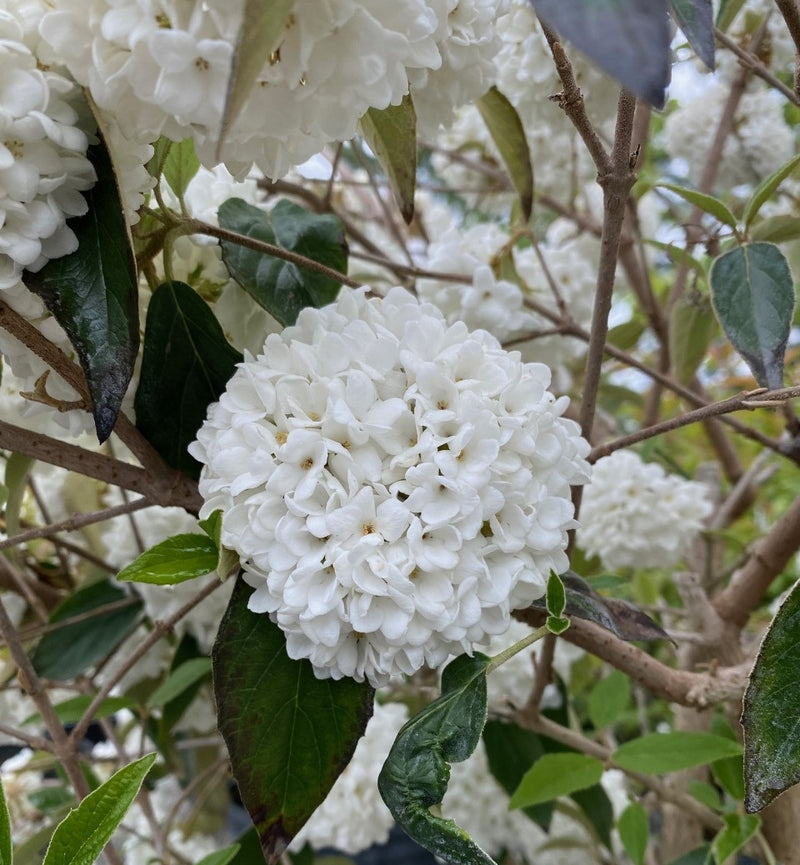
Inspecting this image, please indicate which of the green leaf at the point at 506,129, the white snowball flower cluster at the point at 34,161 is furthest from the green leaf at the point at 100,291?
the green leaf at the point at 506,129

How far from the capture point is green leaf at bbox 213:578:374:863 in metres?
0.44

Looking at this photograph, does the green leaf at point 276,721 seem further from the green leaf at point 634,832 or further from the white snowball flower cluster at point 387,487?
the green leaf at point 634,832

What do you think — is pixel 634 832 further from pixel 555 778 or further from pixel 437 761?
pixel 437 761

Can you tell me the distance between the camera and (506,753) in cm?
81

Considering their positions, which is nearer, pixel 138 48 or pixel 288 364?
pixel 138 48

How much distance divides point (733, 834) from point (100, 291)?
23.2 inches

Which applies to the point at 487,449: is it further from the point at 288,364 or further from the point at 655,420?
the point at 655,420

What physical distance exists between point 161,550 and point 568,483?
21cm

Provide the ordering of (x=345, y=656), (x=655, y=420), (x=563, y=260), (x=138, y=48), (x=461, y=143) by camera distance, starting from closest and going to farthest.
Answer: (x=138, y=48) < (x=345, y=656) < (x=563, y=260) < (x=655, y=420) < (x=461, y=143)

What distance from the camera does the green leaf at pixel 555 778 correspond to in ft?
2.14

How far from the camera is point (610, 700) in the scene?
77 cm

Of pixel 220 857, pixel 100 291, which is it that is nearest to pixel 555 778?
pixel 220 857

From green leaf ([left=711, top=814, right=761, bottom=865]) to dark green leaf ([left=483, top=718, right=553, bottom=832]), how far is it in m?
0.19

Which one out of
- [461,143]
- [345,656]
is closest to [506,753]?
[345,656]
